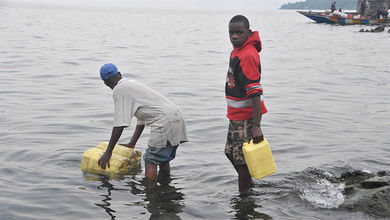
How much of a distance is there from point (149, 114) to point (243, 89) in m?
1.07

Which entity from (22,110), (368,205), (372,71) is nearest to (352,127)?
(368,205)

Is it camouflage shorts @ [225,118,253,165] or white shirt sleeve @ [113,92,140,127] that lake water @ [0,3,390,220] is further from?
white shirt sleeve @ [113,92,140,127]

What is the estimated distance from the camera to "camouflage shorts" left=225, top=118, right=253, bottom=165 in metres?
4.38

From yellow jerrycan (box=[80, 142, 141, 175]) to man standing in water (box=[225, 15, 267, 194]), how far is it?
1.43m

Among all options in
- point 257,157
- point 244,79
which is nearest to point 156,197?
point 257,157

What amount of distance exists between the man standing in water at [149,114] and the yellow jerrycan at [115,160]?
1.58 feet

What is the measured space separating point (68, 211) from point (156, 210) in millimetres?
854

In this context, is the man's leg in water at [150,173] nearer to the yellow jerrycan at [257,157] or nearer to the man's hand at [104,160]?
the man's hand at [104,160]

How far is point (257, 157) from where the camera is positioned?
4.26 m

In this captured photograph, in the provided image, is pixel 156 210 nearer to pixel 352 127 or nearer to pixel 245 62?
pixel 245 62

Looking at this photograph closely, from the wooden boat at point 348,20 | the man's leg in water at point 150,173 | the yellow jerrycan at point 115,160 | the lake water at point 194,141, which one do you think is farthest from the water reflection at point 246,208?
the wooden boat at point 348,20

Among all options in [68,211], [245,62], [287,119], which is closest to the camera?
[245,62]

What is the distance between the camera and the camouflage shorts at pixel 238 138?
4.38 m

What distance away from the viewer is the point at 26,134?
7.51 meters
